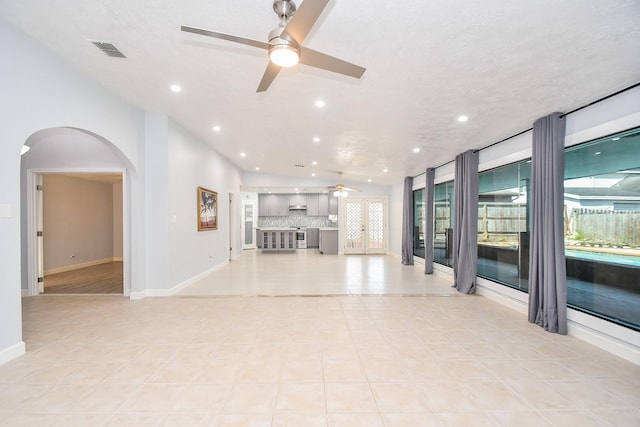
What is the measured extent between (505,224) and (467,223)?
689mm

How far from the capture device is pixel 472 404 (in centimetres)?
202

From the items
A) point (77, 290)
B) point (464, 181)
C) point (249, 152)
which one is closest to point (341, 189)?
point (249, 152)

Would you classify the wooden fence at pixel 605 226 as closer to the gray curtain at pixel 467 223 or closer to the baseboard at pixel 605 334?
the baseboard at pixel 605 334

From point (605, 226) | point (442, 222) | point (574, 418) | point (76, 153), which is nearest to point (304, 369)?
point (574, 418)

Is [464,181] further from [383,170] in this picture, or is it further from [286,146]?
[286,146]

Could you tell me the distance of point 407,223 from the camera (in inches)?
330

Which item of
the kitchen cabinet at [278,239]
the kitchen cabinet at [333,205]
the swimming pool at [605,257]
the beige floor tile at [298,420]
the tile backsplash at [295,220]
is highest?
the kitchen cabinet at [333,205]

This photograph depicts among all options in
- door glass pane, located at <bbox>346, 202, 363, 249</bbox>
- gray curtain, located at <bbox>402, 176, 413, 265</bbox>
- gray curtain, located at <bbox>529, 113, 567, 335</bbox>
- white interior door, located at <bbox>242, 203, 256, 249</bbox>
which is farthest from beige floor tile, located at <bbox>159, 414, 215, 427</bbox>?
white interior door, located at <bbox>242, 203, 256, 249</bbox>

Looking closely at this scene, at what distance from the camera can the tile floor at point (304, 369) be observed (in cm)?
191

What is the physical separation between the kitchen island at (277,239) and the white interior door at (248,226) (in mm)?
904

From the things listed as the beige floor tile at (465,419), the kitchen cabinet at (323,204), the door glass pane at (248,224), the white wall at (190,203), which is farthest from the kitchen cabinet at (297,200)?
the beige floor tile at (465,419)

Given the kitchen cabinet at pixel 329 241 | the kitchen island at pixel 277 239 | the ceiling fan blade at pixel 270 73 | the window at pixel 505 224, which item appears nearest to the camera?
the ceiling fan blade at pixel 270 73

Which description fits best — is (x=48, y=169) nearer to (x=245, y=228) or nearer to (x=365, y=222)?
(x=245, y=228)

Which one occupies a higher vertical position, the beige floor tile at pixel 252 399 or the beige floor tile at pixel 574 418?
the beige floor tile at pixel 252 399
